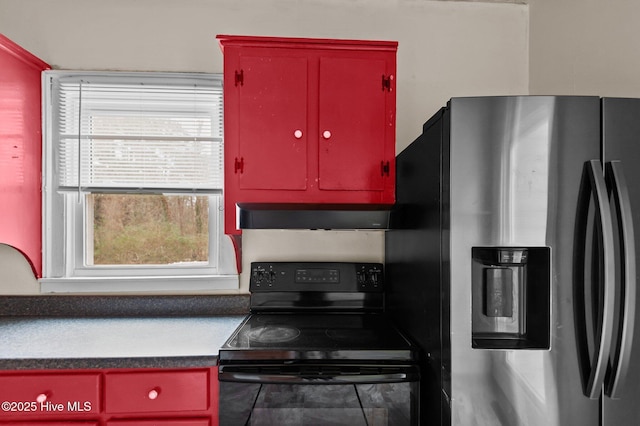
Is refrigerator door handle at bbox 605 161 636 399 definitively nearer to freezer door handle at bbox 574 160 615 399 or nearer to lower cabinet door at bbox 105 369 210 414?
freezer door handle at bbox 574 160 615 399

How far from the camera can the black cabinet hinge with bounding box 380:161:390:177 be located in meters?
1.54

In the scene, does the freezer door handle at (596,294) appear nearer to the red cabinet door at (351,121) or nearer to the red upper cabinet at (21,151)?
the red cabinet door at (351,121)

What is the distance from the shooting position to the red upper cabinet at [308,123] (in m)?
1.51

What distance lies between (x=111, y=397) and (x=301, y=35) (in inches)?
75.5

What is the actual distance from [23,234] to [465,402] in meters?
2.09

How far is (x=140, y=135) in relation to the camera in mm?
1902

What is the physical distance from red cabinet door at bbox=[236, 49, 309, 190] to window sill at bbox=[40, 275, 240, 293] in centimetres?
68

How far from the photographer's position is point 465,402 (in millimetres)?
1010

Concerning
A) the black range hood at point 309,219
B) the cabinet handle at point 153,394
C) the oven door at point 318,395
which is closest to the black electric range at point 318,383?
the oven door at point 318,395

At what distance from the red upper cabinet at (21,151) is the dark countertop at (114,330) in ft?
0.79

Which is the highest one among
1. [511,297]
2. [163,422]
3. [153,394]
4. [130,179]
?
[130,179]

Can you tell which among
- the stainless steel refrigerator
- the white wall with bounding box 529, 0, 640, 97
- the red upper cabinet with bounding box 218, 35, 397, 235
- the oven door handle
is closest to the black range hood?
the red upper cabinet with bounding box 218, 35, 397, 235

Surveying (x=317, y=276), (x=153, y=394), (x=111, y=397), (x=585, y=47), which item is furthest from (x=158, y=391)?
(x=585, y=47)

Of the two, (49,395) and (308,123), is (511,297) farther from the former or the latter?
(49,395)
